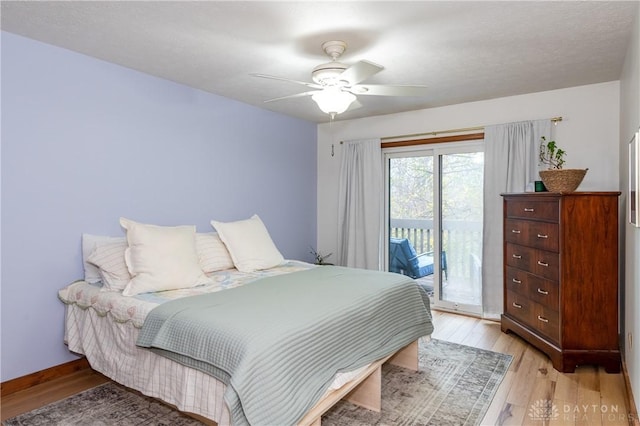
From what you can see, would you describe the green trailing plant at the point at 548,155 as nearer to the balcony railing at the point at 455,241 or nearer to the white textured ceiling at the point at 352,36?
the white textured ceiling at the point at 352,36

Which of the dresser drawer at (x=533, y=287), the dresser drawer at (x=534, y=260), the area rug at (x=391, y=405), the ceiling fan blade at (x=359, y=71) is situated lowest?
the area rug at (x=391, y=405)

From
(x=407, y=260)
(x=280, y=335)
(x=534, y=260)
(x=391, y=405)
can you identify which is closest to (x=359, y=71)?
(x=280, y=335)

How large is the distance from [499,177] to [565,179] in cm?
95

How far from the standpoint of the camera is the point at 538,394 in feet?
8.28

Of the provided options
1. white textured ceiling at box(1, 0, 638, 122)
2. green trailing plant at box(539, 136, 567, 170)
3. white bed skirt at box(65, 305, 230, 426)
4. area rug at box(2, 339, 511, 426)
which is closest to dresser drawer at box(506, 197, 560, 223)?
green trailing plant at box(539, 136, 567, 170)

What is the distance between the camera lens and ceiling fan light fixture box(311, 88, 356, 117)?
2.49m

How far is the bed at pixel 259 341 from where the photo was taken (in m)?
1.68

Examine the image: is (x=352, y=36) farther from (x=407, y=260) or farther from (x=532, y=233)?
(x=407, y=260)

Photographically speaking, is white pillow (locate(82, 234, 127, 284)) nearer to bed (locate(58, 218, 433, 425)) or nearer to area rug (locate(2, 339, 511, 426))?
bed (locate(58, 218, 433, 425))

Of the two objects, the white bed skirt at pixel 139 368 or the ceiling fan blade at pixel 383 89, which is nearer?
the white bed skirt at pixel 139 368

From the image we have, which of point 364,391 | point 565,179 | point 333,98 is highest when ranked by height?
point 333,98

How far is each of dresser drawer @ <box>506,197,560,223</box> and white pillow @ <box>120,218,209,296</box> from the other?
8.70 ft

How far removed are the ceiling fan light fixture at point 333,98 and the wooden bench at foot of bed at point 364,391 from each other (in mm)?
1626

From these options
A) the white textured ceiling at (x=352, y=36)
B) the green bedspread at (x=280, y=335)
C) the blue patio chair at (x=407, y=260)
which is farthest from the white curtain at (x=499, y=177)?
the green bedspread at (x=280, y=335)
